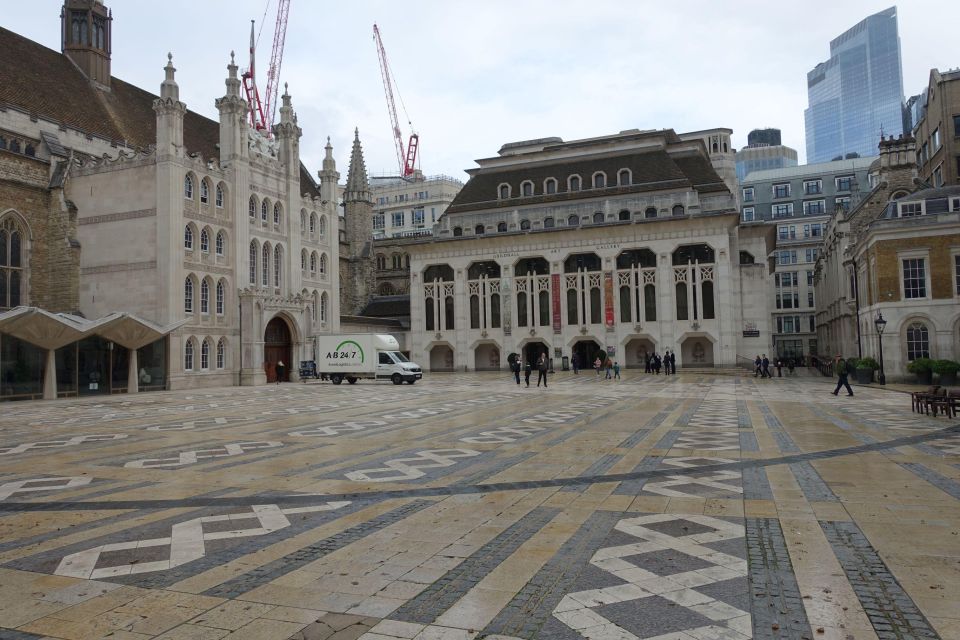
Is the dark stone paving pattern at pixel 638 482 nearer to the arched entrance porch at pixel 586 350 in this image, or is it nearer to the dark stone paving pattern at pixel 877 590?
the dark stone paving pattern at pixel 877 590

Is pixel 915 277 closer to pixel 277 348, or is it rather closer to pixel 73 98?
pixel 277 348

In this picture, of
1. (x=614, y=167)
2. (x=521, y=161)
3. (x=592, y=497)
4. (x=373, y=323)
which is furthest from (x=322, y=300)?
(x=592, y=497)

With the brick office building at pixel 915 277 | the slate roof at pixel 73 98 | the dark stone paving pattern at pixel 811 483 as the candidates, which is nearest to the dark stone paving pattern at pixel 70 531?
the dark stone paving pattern at pixel 811 483

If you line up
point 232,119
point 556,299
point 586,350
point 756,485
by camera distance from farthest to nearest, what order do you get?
point 586,350 → point 556,299 → point 232,119 → point 756,485

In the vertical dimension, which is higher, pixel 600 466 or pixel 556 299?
pixel 556 299

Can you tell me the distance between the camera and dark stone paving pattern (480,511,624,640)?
4.77 metres

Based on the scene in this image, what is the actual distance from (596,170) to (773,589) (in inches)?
2338

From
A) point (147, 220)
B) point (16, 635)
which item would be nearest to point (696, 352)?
point (147, 220)

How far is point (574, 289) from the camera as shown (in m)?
59.3

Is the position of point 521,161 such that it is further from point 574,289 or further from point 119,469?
point 119,469

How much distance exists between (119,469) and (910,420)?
18.1 metres

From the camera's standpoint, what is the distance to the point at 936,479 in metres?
9.88

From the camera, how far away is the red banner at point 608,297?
57159mm

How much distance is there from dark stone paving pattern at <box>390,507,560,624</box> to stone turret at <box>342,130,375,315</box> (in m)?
65.0
